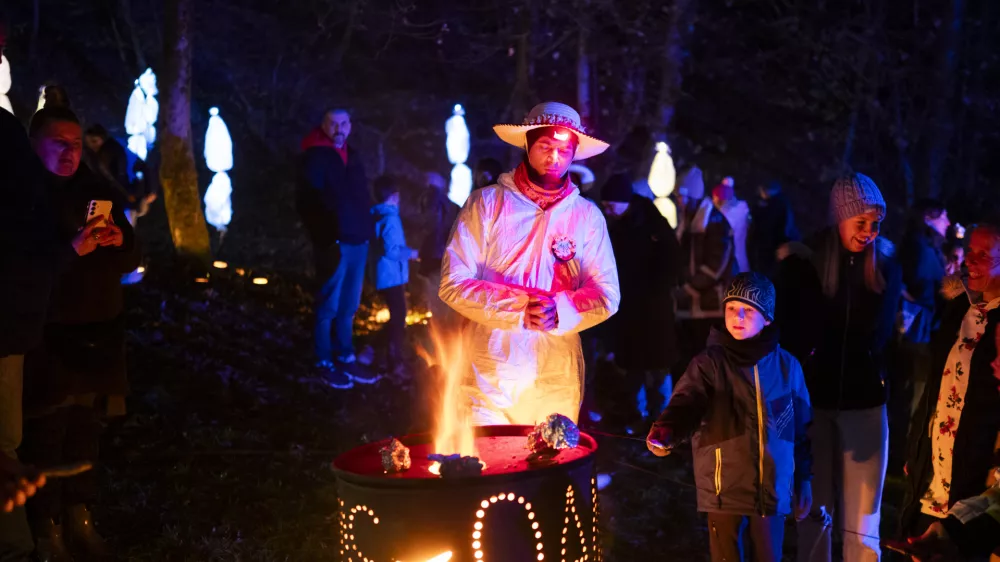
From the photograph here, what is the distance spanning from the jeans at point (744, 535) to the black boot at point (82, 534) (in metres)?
3.60

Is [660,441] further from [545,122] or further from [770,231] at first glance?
[770,231]

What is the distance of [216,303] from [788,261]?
29.9ft

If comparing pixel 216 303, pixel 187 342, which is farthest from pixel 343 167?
pixel 216 303

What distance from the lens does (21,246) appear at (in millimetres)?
3924

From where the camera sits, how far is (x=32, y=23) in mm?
21422

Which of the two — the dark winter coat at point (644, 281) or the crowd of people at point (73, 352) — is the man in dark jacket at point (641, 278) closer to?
the dark winter coat at point (644, 281)

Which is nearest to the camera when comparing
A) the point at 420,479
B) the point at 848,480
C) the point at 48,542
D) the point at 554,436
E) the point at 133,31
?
the point at 420,479

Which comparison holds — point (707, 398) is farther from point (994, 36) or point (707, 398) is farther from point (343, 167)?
point (994, 36)

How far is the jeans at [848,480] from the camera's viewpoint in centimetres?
503

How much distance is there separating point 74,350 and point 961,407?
4698 millimetres

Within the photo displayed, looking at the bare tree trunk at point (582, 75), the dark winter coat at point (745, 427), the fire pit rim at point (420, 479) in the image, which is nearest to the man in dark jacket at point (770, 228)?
the dark winter coat at point (745, 427)

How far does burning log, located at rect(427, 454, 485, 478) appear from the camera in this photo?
3654mm

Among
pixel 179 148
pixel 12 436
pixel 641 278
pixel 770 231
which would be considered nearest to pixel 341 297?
pixel 641 278

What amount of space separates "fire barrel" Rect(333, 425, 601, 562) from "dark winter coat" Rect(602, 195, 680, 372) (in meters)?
4.91
